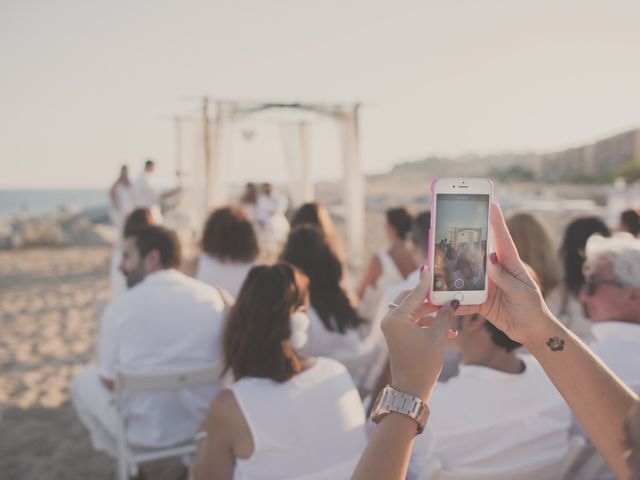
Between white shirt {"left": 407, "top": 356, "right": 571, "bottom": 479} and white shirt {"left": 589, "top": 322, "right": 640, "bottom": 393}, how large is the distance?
38cm

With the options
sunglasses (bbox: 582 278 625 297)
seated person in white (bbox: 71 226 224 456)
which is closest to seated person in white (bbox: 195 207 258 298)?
seated person in white (bbox: 71 226 224 456)

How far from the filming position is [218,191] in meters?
10.8

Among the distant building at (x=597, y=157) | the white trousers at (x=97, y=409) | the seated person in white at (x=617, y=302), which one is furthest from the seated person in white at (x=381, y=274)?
the distant building at (x=597, y=157)

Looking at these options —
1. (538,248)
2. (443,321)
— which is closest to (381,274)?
(538,248)

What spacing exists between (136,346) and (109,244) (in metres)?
12.2

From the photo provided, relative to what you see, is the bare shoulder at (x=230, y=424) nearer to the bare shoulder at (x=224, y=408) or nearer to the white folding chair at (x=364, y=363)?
the bare shoulder at (x=224, y=408)

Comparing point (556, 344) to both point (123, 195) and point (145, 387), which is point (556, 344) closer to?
point (145, 387)

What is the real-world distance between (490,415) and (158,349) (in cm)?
161

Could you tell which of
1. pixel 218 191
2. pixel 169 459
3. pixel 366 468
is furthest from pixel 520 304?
pixel 218 191

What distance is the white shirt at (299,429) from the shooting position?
1796mm

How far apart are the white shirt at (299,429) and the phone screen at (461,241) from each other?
0.88 m

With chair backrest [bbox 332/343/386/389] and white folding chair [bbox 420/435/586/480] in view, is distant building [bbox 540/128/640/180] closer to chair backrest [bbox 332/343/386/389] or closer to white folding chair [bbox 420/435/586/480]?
chair backrest [bbox 332/343/386/389]

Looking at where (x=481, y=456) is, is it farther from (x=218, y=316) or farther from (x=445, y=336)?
(x=218, y=316)

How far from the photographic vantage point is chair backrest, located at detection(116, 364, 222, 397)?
2.39m
